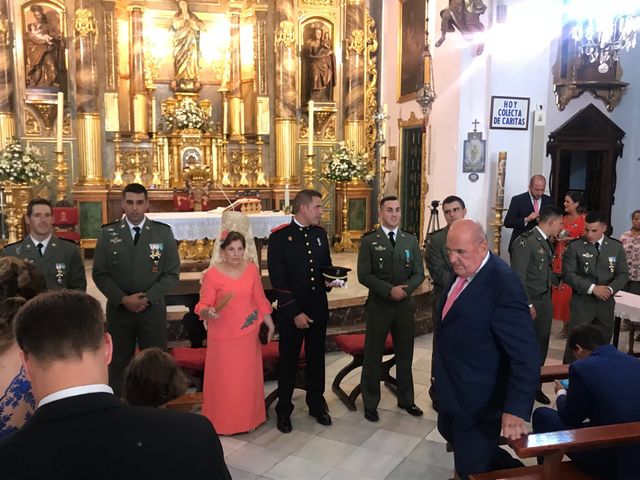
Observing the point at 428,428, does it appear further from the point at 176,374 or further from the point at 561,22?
the point at 561,22

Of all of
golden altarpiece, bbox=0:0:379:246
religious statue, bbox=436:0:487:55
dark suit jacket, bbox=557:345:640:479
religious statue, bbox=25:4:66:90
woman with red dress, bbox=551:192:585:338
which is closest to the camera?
dark suit jacket, bbox=557:345:640:479

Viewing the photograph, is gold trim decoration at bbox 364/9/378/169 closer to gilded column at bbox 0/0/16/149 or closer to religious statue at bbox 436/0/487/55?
religious statue at bbox 436/0/487/55

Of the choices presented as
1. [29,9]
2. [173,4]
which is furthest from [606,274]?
[29,9]

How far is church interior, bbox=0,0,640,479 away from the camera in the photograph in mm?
9289

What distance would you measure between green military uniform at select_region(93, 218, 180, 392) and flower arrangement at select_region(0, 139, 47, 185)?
5664mm

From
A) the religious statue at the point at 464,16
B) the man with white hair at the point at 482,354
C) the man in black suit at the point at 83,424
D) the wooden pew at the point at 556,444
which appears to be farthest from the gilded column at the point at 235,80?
the man in black suit at the point at 83,424

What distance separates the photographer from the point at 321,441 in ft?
14.6

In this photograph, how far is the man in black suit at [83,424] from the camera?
4.08 feet

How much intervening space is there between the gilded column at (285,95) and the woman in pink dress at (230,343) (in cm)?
787

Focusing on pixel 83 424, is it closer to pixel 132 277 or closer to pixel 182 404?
pixel 182 404

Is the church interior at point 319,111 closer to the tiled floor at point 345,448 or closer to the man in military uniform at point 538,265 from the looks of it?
the man in military uniform at point 538,265

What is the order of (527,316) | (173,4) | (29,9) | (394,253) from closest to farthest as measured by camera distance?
(527,316) → (394,253) → (29,9) → (173,4)

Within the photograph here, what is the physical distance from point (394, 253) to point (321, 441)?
1592mm

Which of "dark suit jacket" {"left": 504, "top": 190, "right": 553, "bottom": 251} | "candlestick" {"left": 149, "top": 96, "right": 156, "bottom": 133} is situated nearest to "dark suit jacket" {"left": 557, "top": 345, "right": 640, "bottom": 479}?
"dark suit jacket" {"left": 504, "top": 190, "right": 553, "bottom": 251}
